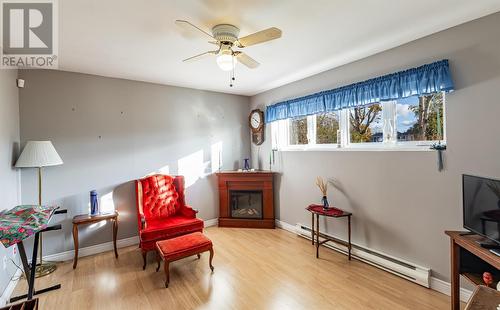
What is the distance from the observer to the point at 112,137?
3398mm

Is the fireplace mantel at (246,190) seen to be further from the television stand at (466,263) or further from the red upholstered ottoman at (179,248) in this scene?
the television stand at (466,263)

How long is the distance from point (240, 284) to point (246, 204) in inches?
77.8

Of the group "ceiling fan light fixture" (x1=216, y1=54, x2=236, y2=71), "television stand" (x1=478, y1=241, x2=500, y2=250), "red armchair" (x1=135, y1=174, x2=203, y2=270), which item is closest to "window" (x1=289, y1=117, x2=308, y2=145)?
"red armchair" (x1=135, y1=174, x2=203, y2=270)

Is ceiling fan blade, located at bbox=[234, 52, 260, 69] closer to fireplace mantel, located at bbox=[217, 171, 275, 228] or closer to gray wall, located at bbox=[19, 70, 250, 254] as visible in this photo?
A: gray wall, located at bbox=[19, 70, 250, 254]

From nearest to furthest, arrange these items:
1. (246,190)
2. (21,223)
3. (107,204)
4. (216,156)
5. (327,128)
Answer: (21,223) → (107,204) → (327,128) → (246,190) → (216,156)

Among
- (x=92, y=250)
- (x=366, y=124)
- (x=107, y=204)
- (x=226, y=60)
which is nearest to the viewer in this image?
(x=226, y=60)

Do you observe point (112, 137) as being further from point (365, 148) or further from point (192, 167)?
point (365, 148)

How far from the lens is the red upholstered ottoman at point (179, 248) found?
2.42m

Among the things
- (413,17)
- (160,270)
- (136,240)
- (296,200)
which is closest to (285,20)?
(413,17)

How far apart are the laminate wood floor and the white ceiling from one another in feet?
8.24

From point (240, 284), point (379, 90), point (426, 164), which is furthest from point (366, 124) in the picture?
point (240, 284)

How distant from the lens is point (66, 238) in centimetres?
304

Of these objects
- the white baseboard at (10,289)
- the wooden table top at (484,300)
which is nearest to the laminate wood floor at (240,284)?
the white baseboard at (10,289)

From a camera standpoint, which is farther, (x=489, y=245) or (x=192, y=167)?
(x=192, y=167)
